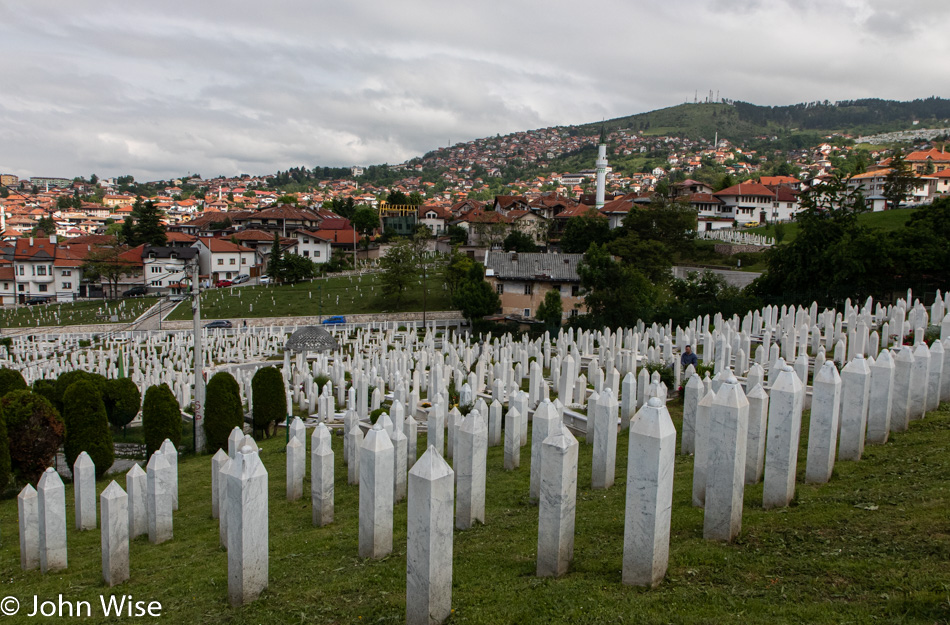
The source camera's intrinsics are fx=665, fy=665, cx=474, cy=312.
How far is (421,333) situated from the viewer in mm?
Answer: 40406

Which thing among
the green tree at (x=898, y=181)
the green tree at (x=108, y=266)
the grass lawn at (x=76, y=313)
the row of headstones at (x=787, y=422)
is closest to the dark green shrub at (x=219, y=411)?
the row of headstones at (x=787, y=422)

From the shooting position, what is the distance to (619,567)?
518 cm

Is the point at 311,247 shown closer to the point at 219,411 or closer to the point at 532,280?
the point at 532,280

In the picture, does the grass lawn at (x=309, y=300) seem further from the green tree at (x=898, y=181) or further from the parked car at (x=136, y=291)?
the green tree at (x=898, y=181)

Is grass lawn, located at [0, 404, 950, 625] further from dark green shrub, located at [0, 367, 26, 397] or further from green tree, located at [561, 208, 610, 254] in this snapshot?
green tree, located at [561, 208, 610, 254]

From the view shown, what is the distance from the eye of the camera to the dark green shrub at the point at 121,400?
17.6 meters

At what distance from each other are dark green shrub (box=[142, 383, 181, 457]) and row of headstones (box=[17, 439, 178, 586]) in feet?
19.5

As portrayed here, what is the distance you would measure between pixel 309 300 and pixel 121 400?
1448 inches

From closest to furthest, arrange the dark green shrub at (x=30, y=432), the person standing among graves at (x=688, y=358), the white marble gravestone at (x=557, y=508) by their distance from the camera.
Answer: the white marble gravestone at (x=557, y=508), the dark green shrub at (x=30, y=432), the person standing among graves at (x=688, y=358)

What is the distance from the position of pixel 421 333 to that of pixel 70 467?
27271 millimetres

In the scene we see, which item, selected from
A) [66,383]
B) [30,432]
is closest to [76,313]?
[66,383]

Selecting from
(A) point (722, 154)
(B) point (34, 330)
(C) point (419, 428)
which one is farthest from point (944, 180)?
(A) point (722, 154)

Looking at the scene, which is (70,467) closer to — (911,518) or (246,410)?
(246,410)
